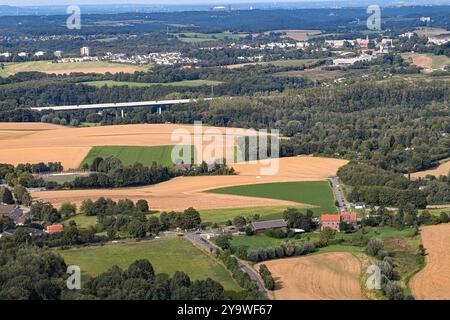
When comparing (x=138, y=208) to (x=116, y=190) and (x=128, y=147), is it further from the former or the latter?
(x=128, y=147)

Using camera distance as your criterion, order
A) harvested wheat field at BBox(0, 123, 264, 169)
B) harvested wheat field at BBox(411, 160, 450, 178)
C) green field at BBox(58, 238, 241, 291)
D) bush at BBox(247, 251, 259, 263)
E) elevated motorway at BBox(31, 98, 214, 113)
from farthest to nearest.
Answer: elevated motorway at BBox(31, 98, 214, 113), harvested wheat field at BBox(0, 123, 264, 169), harvested wheat field at BBox(411, 160, 450, 178), bush at BBox(247, 251, 259, 263), green field at BBox(58, 238, 241, 291)

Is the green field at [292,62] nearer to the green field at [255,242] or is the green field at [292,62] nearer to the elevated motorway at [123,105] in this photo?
the elevated motorway at [123,105]

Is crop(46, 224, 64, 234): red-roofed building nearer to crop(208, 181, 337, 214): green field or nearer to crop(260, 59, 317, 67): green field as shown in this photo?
crop(208, 181, 337, 214): green field

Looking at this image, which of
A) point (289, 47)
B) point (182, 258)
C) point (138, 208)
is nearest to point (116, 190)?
point (138, 208)

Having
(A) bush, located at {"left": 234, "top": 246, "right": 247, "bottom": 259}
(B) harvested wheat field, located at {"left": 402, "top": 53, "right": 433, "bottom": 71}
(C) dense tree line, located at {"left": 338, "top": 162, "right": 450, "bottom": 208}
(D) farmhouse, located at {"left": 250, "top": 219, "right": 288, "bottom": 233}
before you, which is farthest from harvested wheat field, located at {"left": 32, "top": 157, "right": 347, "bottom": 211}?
(B) harvested wheat field, located at {"left": 402, "top": 53, "right": 433, "bottom": 71}


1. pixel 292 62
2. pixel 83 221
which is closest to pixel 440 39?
pixel 292 62

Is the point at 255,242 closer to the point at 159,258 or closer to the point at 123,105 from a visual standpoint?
the point at 159,258
